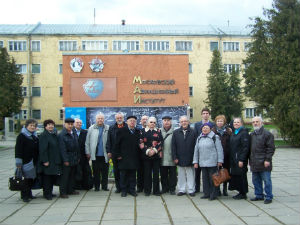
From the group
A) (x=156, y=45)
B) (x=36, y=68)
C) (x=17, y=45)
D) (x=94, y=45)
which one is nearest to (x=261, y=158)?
(x=156, y=45)

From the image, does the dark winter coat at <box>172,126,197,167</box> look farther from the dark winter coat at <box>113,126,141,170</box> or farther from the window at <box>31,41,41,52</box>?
the window at <box>31,41,41,52</box>

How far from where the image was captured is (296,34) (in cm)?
2358

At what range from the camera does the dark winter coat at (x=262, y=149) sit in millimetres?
7637

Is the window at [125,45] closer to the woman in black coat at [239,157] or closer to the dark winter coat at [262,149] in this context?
the woman in black coat at [239,157]

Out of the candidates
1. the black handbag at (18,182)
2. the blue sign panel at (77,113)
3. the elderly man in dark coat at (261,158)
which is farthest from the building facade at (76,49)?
the black handbag at (18,182)

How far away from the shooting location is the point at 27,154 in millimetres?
8219

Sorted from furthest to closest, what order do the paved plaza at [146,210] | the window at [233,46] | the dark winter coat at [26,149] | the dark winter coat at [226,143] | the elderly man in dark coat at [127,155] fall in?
the window at [233,46]
the elderly man in dark coat at [127,155]
the dark winter coat at [226,143]
the dark winter coat at [26,149]
the paved plaza at [146,210]

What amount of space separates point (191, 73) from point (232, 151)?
43.1m

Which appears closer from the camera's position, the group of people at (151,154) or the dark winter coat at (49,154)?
the group of people at (151,154)

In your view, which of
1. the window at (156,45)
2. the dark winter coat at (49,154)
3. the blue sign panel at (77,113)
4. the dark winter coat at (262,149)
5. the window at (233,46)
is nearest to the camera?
the dark winter coat at (262,149)

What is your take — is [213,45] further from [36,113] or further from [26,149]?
[26,149]

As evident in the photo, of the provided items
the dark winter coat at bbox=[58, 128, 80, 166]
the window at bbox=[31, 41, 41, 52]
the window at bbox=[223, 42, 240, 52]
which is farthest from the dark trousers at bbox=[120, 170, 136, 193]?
the window at bbox=[223, 42, 240, 52]

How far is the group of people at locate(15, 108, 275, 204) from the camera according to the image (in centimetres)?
802

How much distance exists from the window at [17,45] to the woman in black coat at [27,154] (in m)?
44.8
